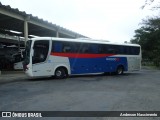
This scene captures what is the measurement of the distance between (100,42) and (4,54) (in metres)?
18.6

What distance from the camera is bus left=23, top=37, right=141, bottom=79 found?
21.2 m

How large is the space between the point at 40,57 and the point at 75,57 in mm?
3300

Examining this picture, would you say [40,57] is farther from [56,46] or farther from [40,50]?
[56,46]

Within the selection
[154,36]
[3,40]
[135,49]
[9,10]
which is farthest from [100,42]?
[154,36]

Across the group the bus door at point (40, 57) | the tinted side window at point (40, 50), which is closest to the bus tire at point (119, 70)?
the bus door at point (40, 57)

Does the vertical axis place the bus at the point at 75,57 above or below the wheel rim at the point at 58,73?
above

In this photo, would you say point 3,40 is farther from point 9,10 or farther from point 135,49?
point 135,49

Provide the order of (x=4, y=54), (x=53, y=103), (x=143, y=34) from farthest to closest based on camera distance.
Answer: (x=143, y=34)
(x=4, y=54)
(x=53, y=103)

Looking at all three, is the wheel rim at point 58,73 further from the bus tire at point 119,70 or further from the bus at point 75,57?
the bus tire at point 119,70

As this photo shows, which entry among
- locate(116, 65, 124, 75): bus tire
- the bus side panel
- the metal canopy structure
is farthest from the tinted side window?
the metal canopy structure

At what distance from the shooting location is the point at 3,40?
4875 cm

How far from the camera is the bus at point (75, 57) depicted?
21203 millimetres

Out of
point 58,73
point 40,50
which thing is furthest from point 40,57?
point 58,73

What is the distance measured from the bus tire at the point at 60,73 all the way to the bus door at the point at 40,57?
99cm
